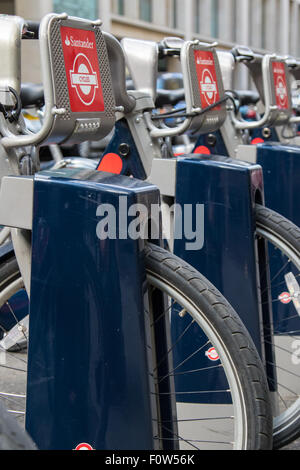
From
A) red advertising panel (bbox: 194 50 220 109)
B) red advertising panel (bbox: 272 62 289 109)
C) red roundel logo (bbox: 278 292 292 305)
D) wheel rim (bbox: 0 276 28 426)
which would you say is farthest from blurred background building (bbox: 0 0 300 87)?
wheel rim (bbox: 0 276 28 426)

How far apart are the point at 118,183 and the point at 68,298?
0.33 meters

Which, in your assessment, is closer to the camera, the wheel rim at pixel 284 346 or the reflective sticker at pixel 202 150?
the wheel rim at pixel 284 346

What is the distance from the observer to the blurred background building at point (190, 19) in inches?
831

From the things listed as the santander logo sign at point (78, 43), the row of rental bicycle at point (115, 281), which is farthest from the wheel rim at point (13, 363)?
the santander logo sign at point (78, 43)

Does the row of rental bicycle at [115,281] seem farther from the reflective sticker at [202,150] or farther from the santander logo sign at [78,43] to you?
the reflective sticker at [202,150]

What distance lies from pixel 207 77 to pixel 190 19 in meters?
27.3

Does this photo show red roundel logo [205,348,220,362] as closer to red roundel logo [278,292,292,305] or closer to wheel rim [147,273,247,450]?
wheel rim [147,273,247,450]

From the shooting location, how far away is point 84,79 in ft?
8.77

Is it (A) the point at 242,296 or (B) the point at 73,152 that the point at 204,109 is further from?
(B) the point at 73,152

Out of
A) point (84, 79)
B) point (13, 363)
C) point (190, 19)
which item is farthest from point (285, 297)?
point (190, 19)

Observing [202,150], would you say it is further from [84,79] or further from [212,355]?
[84,79]

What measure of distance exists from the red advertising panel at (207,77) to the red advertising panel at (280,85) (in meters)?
1.12

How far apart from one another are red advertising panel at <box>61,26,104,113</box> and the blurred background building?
14.4 m
